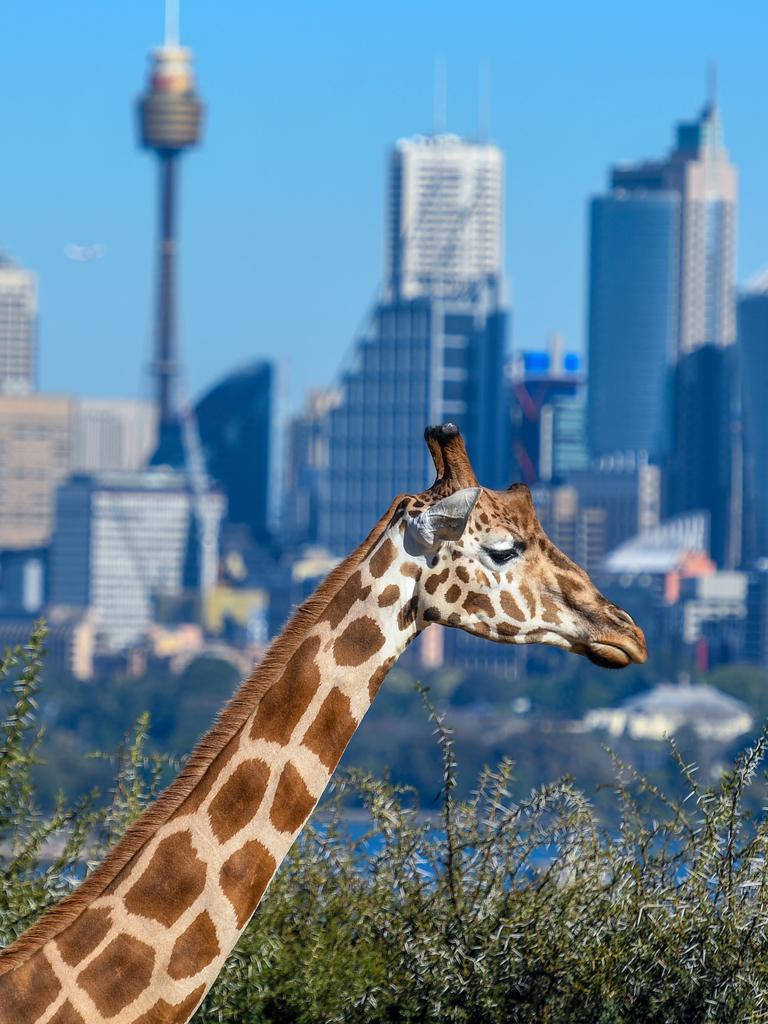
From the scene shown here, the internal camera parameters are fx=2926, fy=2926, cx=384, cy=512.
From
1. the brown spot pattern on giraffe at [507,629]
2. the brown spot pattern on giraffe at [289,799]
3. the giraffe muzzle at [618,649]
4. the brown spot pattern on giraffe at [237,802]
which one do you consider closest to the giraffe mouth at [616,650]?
the giraffe muzzle at [618,649]

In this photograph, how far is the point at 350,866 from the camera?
54.2ft

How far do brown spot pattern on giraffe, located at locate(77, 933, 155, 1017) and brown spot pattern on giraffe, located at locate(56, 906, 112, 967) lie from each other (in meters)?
0.05

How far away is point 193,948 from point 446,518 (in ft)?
5.98

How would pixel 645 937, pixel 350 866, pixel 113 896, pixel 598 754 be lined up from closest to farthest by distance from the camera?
1. pixel 113 896
2. pixel 645 937
3. pixel 350 866
4. pixel 598 754

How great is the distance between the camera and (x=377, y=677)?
36.0 ft

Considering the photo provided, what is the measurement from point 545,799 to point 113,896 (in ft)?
14.6

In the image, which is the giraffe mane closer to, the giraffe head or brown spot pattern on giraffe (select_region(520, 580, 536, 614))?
the giraffe head

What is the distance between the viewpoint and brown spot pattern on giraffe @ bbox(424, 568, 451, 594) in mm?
10969

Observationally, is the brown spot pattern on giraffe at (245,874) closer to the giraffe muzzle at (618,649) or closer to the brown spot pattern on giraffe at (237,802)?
the brown spot pattern on giraffe at (237,802)

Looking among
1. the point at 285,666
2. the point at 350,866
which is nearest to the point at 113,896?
the point at 285,666

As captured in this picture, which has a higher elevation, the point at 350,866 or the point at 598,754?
the point at 350,866

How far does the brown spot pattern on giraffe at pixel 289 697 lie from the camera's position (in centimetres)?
1080

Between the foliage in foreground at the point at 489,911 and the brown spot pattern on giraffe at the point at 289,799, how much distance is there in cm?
353

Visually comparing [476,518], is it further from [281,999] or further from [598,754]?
[598,754]
